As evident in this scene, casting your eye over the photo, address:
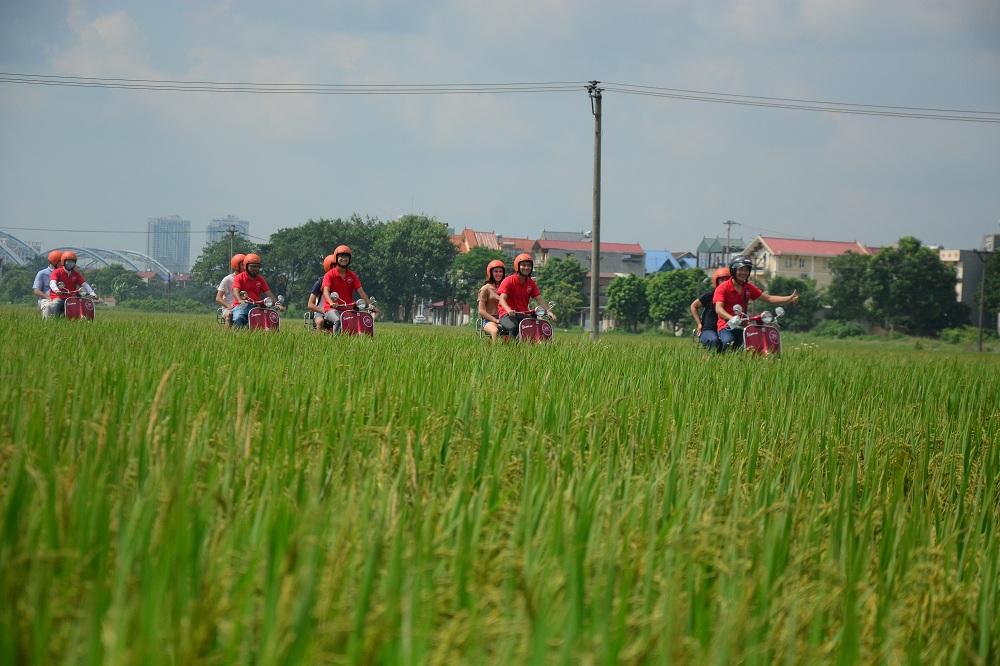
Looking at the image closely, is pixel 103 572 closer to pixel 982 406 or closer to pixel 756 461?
pixel 756 461

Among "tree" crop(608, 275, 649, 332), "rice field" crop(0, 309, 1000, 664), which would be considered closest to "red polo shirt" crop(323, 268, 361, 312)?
"rice field" crop(0, 309, 1000, 664)

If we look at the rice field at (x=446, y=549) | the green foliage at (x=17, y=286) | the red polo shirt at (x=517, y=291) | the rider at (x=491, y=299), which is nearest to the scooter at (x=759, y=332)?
the red polo shirt at (x=517, y=291)

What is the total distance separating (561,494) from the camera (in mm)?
1919

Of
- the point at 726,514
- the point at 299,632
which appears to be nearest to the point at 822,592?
the point at 726,514

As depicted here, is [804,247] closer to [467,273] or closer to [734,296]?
[467,273]

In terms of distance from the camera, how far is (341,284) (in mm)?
12711

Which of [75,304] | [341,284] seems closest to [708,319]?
[341,284]

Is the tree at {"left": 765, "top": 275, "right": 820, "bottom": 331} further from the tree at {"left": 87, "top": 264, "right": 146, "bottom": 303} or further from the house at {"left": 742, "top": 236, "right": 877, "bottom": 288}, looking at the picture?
the tree at {"left": 87, "top": 264, "right": 146, "bottom": 303}

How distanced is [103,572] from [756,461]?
2.53 meters

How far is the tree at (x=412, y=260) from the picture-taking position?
73312 millimetres

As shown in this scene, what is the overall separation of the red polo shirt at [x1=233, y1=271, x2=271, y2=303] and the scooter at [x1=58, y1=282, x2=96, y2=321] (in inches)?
92.1

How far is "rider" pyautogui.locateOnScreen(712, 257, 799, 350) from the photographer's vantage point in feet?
34.1

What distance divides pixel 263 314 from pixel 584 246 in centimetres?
11295

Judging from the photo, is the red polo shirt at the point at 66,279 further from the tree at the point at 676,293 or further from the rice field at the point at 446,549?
the tree at the point at 676,293
